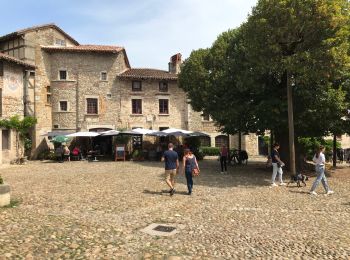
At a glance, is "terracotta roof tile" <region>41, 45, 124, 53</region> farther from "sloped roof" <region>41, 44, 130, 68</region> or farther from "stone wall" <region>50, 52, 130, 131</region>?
"stone wall" <region>50, 52, 130, 131</region>

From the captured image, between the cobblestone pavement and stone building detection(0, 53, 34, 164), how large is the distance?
11453 mm

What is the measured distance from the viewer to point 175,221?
8.47 metres

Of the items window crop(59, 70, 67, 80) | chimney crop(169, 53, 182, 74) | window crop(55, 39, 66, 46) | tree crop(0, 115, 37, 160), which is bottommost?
tree crop(0, 115, 37, 160)

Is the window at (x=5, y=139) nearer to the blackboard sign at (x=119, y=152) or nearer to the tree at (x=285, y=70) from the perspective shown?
the blackboard sign at (x=119, y=152)

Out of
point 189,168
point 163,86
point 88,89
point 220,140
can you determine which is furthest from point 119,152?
point 189,168

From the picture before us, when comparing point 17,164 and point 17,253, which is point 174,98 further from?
point 17,253

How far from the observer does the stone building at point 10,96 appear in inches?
933

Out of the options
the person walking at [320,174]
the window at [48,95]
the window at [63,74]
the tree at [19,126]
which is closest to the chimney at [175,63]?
the window at [63,74]

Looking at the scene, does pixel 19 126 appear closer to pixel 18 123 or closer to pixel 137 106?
pixel 18 123

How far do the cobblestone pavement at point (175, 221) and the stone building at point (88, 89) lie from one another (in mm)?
17864

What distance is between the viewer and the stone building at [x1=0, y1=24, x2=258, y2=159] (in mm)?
29516

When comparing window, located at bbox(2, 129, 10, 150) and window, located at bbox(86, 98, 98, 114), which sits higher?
window, located at bbox(86, 98, 98, 114)

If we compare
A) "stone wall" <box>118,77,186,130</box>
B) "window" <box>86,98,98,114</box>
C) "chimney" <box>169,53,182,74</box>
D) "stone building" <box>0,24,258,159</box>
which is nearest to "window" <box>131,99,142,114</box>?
"stone building" <box>0,24,258,159</box>

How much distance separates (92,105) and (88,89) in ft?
4.88
